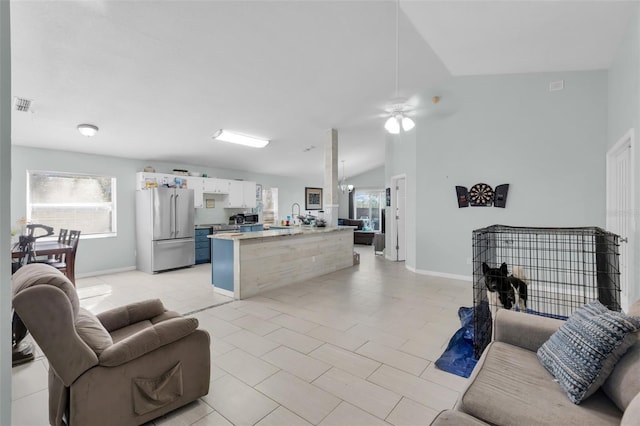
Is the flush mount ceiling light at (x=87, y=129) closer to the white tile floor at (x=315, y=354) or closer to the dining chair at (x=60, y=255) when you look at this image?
the dining chair at (x=60, y=255)

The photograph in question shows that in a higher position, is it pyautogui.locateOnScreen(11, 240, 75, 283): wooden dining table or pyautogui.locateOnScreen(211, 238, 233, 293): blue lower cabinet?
pyautogui.locateOnScreen(11, 240, 75, 283): wooden dining table

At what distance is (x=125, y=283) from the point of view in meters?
5.11

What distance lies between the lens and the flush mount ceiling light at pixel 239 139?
→ 5.56 m

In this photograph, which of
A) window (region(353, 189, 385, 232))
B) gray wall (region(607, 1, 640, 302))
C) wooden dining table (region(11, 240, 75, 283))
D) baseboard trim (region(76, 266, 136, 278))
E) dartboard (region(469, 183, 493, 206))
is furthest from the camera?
window (region(353, 189, 385, 232))

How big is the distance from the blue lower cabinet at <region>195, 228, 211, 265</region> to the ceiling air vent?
3.65 m

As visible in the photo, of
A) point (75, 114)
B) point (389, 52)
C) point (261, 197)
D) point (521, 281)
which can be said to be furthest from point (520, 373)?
point (261, 197)

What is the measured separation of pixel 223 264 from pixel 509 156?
4.73m

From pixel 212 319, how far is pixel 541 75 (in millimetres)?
5710

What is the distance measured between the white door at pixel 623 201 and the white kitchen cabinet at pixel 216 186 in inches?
278

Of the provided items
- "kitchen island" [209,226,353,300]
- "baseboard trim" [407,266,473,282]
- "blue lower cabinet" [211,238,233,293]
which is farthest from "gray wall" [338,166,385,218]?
"blue lower cabinet" [211,238,233,293]

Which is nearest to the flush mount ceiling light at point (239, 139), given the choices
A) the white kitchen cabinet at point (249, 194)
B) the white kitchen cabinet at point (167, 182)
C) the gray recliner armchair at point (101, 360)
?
the white kitchen cabinet at point (167, 182)

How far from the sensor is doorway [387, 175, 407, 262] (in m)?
6.86

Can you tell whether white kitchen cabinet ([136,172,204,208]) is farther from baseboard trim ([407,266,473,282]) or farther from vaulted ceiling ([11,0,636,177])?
baseboard trim ([407,266,473,282])

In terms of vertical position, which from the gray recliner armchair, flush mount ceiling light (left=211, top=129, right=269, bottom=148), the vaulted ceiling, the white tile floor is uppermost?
the vaulted ceiling
